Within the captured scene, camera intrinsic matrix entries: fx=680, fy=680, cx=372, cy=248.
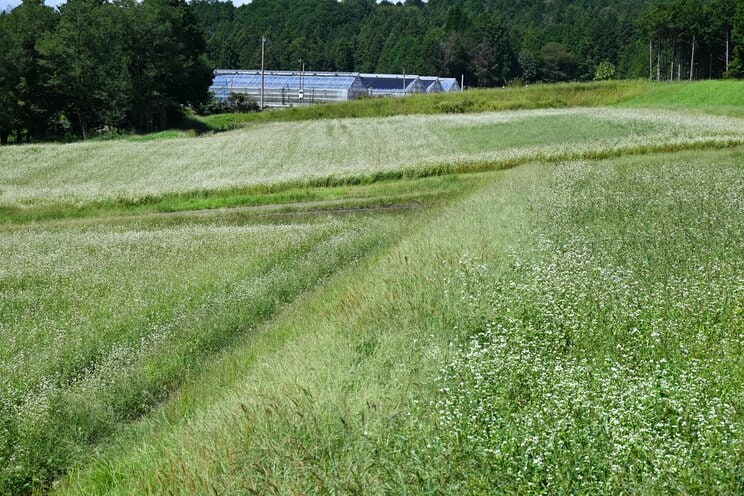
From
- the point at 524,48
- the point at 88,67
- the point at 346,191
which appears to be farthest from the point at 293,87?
the point at 346,191

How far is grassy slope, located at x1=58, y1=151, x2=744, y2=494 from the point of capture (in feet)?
15.2

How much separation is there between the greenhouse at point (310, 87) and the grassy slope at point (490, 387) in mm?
101161

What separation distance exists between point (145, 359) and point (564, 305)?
225 inches

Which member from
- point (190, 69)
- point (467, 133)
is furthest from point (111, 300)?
point (190, 69)

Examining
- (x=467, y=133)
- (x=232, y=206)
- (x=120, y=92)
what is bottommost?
(x=232, y=206)

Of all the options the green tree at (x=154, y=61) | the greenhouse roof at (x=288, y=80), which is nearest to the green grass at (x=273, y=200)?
the green tree at (x=154, y=61)

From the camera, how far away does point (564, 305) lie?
24.0ft

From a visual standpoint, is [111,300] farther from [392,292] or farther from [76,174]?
[76,174]

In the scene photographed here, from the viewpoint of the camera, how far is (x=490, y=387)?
5656mm

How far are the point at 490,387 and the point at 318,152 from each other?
39483mm

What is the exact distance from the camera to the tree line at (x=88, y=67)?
65000mm

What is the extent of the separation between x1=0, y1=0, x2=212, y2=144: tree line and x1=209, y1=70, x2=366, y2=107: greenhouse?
117 ft

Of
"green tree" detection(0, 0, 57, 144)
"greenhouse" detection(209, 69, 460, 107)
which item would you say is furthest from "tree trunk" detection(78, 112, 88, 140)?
"greenhouse" detection(209, 69, 460, 107)

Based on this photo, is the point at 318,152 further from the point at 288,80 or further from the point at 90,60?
the point at 288,80
